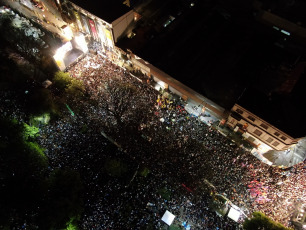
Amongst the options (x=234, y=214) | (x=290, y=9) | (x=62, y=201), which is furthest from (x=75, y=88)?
(x=290, y=9)

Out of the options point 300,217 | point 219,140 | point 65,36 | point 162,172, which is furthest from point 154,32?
point 300,217

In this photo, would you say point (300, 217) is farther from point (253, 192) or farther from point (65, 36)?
point (65, 36)

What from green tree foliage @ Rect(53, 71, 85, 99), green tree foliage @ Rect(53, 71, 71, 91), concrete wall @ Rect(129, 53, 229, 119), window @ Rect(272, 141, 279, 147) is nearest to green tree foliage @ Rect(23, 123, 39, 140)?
green tree foliage @ Rect(53, 71, 85, 99)

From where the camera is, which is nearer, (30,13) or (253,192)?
(253,192)

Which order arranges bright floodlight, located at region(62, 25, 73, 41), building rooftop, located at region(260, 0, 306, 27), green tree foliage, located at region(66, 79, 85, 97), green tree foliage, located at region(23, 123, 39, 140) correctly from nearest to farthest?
green tree foliage, located at region(23, 123, 39, 140), building rooftop, located at region(260, 0, 306, 27), green tree foliage, located at region(66, 79, 85, 97), bright floodlight, located at region(62, 25, 73, 41)

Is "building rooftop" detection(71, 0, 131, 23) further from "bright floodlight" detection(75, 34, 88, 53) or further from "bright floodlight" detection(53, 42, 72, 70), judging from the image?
"bright floodlight" detection(53, 42, 72, 70)

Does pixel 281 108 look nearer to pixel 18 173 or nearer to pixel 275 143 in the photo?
pixel 275 143
